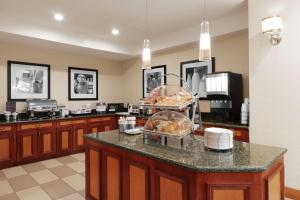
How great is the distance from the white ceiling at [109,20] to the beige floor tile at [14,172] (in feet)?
7.89

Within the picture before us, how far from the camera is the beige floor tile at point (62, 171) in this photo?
339 centimetres

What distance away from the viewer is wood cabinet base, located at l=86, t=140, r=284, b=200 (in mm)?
1380

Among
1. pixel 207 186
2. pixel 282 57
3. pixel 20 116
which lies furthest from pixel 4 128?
pixel 282 57

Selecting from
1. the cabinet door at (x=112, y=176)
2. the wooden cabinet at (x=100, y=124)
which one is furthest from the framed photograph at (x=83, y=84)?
the cabinet door at (x=112, y=176)

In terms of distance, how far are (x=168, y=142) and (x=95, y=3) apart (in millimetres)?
2362

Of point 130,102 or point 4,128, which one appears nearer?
point 4,128

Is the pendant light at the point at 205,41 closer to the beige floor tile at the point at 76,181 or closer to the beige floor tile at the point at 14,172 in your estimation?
the beige floor tile at the point at 76,181

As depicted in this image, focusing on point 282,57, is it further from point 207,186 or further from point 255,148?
point 207,186

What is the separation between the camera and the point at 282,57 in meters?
2.64

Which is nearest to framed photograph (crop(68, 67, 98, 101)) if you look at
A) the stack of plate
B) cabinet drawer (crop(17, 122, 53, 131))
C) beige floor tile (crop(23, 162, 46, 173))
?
cabinet drawer (crop(17, 122, 53, 131))

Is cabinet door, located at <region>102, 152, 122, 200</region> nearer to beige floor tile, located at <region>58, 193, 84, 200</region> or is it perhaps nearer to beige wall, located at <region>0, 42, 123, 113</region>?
beige floor tile, located at <region>58, 193, 84, 200</region>

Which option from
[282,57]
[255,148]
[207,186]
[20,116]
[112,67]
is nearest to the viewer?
[207,186]

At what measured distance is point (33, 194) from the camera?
2725 mm

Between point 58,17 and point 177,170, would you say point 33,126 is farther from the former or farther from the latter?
point 177,170
